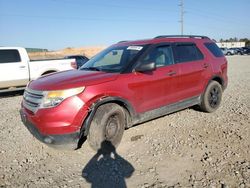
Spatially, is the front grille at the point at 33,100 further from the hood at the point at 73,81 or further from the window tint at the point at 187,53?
the window tint at the point at 187,53

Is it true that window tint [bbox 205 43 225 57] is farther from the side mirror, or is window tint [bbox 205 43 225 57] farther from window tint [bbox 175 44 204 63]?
the side mirror

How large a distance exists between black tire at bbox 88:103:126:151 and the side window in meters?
1.19

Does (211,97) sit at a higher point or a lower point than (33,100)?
lower

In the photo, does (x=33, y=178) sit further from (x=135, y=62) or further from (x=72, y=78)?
(x=135, y=62)

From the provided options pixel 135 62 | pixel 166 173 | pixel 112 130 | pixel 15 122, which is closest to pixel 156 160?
pixel 166 173

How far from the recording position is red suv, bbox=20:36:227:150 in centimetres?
424

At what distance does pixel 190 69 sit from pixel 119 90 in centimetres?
209

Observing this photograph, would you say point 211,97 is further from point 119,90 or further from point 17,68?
point 17,68

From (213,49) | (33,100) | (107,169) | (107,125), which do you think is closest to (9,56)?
(33,100)

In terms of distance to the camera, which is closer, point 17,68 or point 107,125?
point 107,125

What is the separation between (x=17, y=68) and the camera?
1029 centimetres

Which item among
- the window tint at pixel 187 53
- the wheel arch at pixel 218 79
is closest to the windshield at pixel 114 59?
the window tint at pixel 187 53

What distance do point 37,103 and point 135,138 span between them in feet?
6.67

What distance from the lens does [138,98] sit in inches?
198
